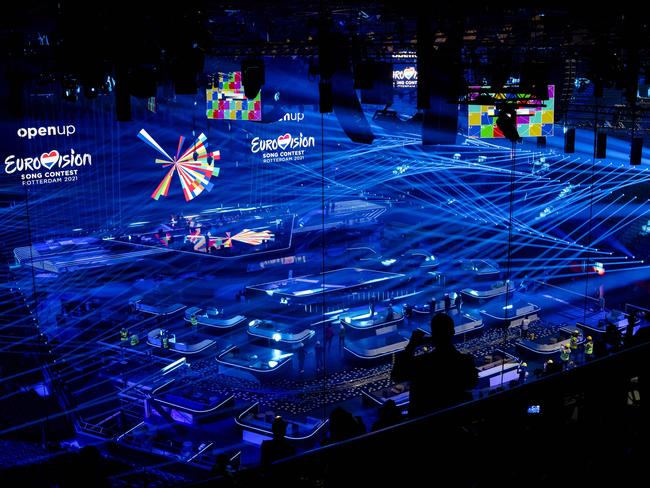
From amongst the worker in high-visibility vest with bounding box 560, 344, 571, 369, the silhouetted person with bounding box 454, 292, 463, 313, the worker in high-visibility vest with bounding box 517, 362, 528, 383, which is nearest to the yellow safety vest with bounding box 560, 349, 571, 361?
the worker in high-visibility vest with bounding box 560, 344, 571, 369

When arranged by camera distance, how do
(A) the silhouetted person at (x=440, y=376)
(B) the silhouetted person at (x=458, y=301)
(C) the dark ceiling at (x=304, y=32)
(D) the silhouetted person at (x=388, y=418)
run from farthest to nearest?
(B) the silhouetted person at (x=458, y=301)
(C) the dark ceiling at (x=304, y=32)
(D) the silhouetted person at (x=388, y=418)
(A) the silhouetted person at (x=440, y=376)

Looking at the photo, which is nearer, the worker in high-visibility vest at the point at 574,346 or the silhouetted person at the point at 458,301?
the worker in high-visibility vest at the point at 574,346

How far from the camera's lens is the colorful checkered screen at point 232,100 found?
34.8 feet

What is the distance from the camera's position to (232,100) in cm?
1084

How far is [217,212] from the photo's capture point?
43.8 feet

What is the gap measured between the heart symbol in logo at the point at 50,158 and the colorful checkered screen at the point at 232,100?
2.61 metres

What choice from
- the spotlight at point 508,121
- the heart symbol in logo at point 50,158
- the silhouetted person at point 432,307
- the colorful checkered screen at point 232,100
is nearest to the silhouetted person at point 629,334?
the spotlight at point 508,121

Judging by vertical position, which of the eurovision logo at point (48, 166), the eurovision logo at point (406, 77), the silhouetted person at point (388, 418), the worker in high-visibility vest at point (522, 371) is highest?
the eurovision logo at point (406, 77)

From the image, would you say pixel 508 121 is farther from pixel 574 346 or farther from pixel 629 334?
pixel 574 346

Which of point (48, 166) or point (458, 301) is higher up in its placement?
point (48, 166)

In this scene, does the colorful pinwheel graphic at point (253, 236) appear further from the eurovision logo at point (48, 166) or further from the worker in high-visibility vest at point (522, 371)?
the worker in high-visibility vest at point (522, 371)

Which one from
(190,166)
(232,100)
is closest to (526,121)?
(232,100)

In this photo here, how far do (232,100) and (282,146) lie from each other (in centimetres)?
261

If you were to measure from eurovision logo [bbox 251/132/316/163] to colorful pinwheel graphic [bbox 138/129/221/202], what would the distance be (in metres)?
0.87
